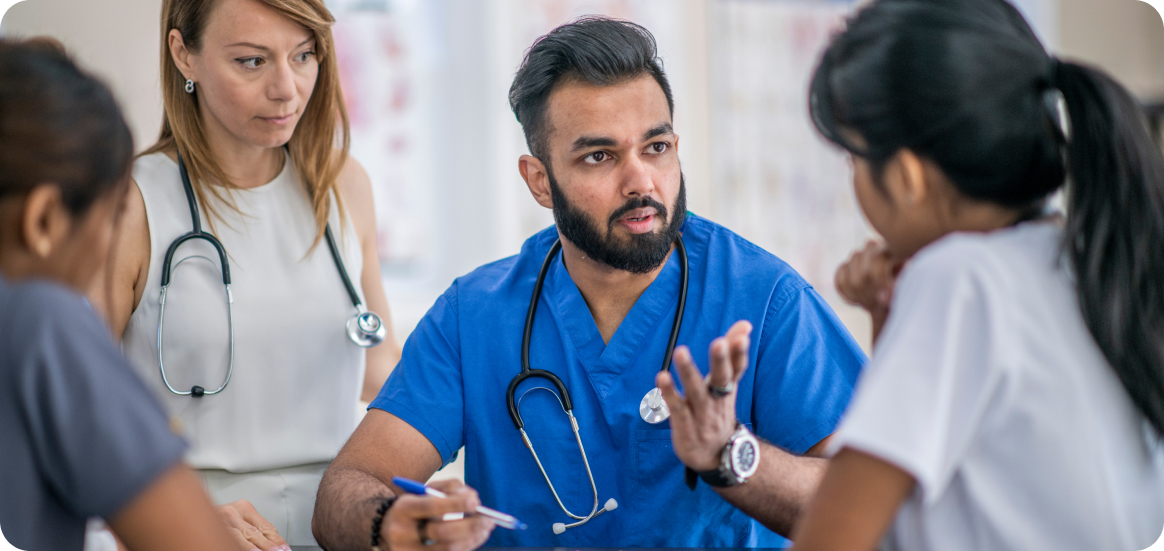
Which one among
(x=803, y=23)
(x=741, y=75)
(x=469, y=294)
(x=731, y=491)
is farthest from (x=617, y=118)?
(x=803, y=23)

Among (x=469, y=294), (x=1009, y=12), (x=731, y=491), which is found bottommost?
(x=731, y=491)

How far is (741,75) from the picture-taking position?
3.68 m

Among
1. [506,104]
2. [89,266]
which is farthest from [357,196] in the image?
[506,104]

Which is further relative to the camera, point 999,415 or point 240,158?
point 240,158

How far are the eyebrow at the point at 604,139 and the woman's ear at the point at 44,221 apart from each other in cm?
83

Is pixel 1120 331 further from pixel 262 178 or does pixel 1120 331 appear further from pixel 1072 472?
pixel 262 178

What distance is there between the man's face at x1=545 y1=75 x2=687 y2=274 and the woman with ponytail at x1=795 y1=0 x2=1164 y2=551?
55 centimetres

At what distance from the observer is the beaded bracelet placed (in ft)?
3.61

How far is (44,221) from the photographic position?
27.5 inches

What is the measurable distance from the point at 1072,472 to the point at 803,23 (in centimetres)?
336

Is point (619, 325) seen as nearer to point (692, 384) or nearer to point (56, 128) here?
point (692, 384)

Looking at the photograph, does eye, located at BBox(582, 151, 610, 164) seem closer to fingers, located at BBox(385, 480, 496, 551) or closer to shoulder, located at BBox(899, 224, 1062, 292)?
fingers, located at BBox(385, 480, 496, 551)

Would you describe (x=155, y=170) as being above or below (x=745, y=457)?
above

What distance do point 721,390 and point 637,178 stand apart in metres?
0.51
